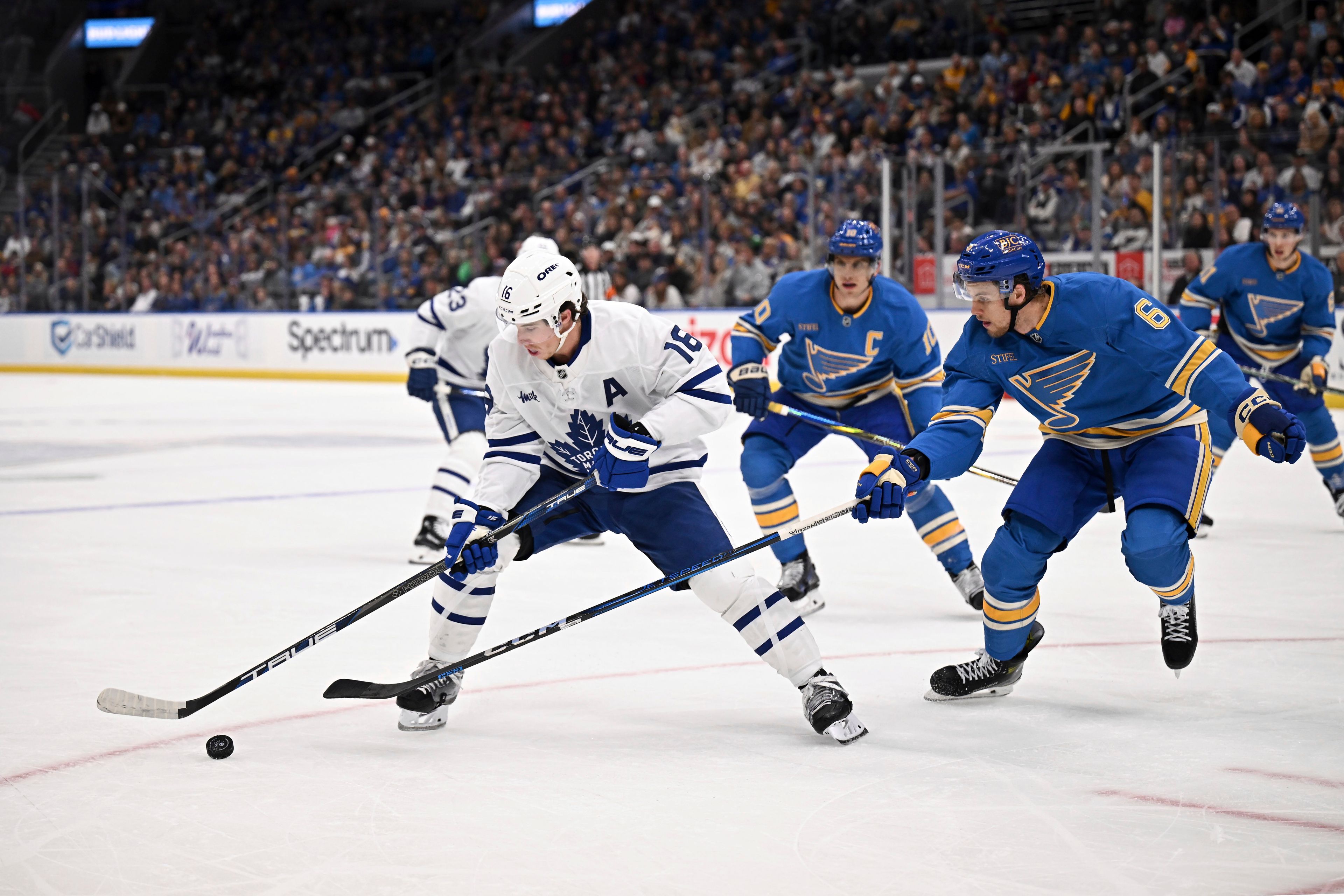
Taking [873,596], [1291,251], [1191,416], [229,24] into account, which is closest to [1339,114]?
[1291,251]

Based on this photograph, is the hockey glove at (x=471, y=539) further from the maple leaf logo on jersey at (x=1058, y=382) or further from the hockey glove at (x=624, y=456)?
the maple leaf logo on jersey at (x=1058, y=382)

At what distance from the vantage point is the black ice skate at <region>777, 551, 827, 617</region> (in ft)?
16.1

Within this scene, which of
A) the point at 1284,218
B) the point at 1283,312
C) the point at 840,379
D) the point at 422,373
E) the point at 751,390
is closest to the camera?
the point at 751,390

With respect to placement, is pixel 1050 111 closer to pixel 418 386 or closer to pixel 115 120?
pixel 418 386

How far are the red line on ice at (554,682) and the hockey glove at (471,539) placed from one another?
1.73ft

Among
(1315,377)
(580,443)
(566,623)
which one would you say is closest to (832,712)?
(566,623)

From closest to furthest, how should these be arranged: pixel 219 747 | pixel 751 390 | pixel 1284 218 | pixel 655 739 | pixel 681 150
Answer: pixel 219 747 → pixel 655 739 → pixel 751 390 → pixel 1284 218 → pixel 681 150

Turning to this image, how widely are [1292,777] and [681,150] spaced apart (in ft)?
48.1

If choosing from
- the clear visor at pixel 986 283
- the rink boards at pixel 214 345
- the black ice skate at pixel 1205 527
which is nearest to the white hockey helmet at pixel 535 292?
the clear visor at pixel 986 283

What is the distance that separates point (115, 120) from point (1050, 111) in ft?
52.8

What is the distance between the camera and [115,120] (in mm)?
24016

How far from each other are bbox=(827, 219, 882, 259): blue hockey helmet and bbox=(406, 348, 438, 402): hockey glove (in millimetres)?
2076

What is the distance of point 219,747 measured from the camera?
3.14 metres

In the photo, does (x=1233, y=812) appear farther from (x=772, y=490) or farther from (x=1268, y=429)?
(x=772, y=490)
